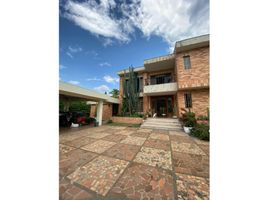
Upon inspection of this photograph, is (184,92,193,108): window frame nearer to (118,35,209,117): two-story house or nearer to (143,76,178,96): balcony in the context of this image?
(118,35,209,117): two-story house

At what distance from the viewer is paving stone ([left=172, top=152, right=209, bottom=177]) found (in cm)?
251

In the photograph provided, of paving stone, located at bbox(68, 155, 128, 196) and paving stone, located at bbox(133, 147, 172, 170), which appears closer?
paving stone, located at bbox(68, 155, 128, 196)

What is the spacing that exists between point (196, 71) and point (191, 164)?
7.49 meters

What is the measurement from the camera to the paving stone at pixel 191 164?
2.51 meters

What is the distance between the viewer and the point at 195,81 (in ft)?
26.5

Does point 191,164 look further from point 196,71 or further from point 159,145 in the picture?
Answer: point 196,71

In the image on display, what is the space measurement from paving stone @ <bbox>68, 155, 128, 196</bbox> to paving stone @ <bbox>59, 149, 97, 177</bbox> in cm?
21

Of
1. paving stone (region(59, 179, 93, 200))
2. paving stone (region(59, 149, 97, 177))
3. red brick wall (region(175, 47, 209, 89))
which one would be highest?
red brick wall (region(175, 47, 209, 89))

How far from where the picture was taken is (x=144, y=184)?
6.85 feet

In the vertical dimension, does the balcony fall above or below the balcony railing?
below

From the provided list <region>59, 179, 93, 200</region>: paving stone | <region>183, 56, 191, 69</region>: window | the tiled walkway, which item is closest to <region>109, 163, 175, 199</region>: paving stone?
the tiled walkway

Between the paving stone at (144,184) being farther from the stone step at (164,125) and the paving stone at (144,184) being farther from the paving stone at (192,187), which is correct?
the stone step at (164,125)
